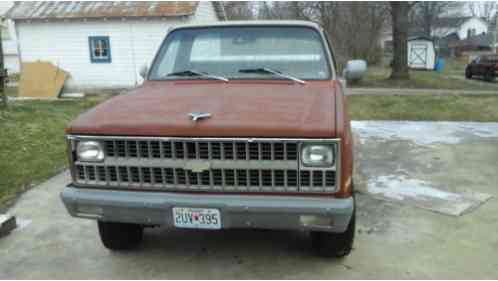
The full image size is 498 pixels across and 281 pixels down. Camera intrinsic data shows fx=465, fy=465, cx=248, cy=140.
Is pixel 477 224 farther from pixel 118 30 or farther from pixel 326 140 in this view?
pixel 118 30

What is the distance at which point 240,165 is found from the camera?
2.98 m

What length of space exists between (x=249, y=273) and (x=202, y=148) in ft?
3.55

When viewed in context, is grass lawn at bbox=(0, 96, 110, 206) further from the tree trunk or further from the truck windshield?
the tree trunk

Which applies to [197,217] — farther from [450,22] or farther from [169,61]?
[450,22]

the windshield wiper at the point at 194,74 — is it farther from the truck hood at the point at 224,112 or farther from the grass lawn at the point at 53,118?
the grass lawn at the point at 53,118

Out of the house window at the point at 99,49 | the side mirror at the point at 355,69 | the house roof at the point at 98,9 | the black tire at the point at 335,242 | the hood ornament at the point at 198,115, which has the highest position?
the house roof at the point at 98,9

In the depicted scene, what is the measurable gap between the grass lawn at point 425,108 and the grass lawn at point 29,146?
6.45 metres

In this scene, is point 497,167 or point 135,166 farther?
point 497,167

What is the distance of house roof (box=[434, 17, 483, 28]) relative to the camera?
61.4 m

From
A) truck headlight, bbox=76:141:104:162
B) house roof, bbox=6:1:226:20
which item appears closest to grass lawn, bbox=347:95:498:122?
house roof, bbox=6:1:226:20

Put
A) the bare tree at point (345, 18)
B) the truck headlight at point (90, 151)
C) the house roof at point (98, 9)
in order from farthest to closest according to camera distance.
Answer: the bare tree at point (345, 18) < the house roof at point (98, 9) < the truck headlight at point (90, 151)

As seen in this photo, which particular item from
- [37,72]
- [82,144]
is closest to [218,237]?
[82,144]

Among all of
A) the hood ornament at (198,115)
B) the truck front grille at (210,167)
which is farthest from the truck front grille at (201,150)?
the hood ornament at (198,115)

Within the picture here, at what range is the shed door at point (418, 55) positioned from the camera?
111 feet
